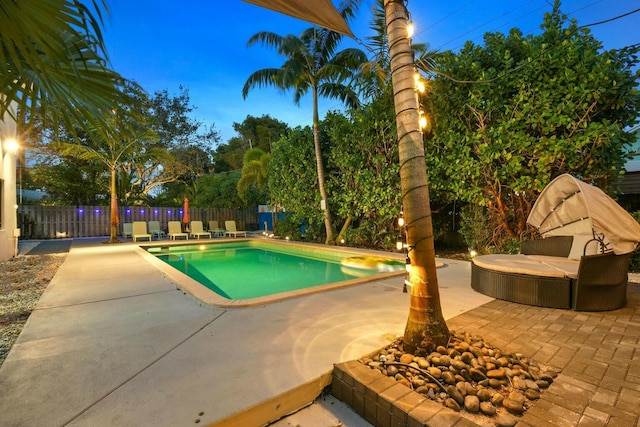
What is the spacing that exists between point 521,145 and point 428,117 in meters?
2.49

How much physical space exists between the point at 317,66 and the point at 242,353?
36.1ft

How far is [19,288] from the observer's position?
197 inches

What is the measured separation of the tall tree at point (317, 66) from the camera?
10641 mm

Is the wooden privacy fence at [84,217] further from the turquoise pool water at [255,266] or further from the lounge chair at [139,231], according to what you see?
the turquoise pool water at [255,266]

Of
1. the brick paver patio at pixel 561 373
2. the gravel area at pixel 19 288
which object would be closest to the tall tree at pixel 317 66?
the gravel area at pixel 19 288

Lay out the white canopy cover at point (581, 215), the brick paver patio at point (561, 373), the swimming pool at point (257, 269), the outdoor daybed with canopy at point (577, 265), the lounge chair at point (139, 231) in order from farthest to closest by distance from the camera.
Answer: the lounge chair at point (139, 231), the swimming pool at point (257, 269), the white canopy cover at point (581, 215), the outdoor daybed with canopy at point (577, 265), the brick paver patio at point (561, 373)

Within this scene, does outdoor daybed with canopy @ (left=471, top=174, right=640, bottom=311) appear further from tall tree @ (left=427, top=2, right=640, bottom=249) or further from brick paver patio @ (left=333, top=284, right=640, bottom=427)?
tall tree @ (left=427, top=2, right=640, bottom=249)

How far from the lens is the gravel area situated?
3205 mm

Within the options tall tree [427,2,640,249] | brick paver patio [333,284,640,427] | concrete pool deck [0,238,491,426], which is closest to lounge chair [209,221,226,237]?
concrete pool deck [0,238,491,426]

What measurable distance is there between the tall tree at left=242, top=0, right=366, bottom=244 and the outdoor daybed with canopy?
7578 millimetres

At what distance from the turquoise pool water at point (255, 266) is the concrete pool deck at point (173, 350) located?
2069 mm

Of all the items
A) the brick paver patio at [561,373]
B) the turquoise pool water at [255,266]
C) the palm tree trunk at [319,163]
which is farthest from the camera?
the palm tree trunk at [319,163]

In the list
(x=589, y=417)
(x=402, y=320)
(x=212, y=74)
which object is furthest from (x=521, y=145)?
(x=212, y=74)

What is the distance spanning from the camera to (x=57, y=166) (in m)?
16.4
